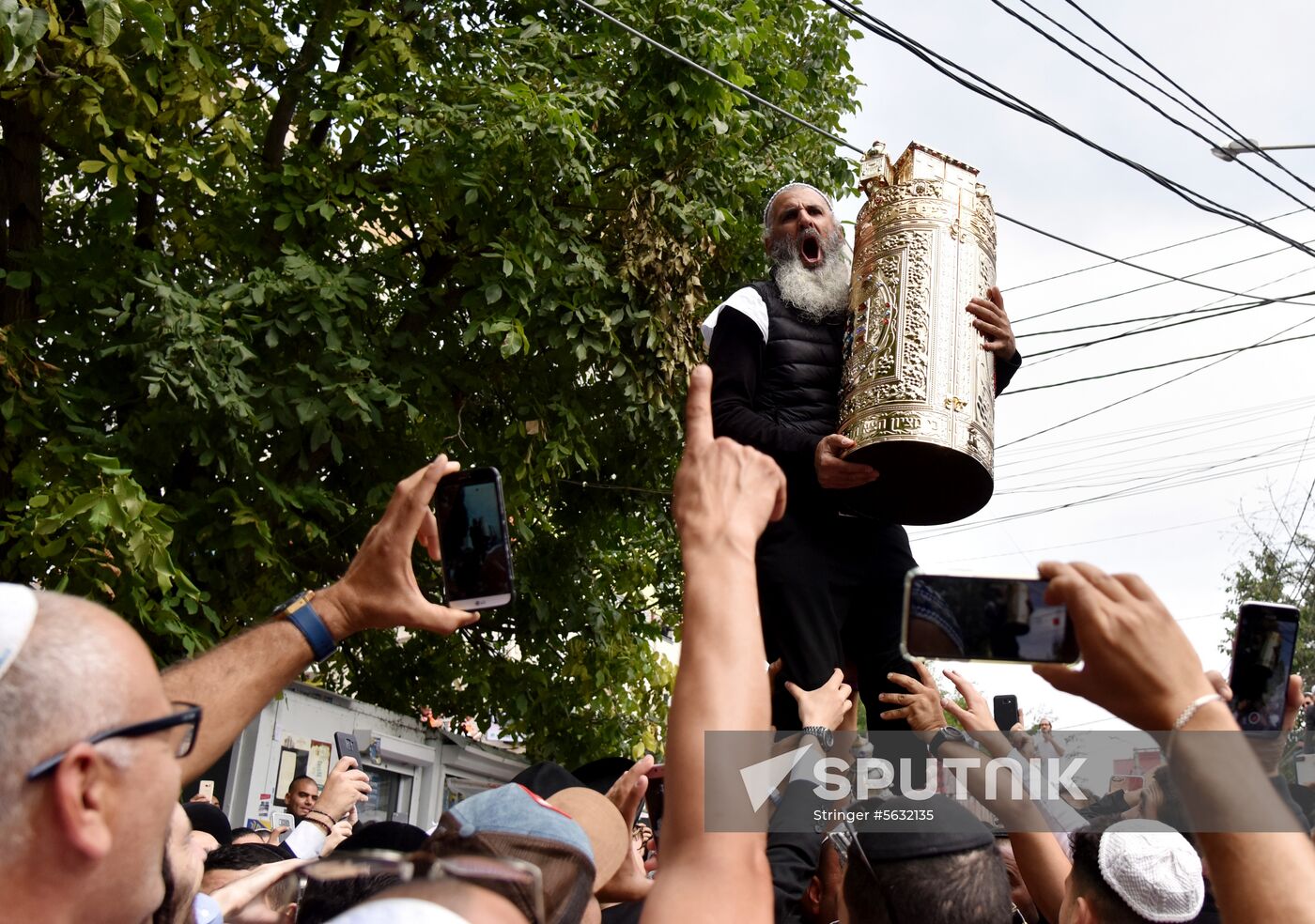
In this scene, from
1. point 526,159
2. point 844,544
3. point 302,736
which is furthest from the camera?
point 302,736

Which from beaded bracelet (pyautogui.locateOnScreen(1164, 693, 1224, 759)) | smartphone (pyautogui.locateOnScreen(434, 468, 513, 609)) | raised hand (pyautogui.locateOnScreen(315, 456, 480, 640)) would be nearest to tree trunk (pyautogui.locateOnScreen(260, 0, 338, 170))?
raised hand (pyautogui.locateOnScreen(315, 456, 480, 640))

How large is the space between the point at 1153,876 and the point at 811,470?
5.56ft

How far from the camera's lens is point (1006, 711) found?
540 centimetres

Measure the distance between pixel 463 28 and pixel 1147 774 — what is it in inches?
270

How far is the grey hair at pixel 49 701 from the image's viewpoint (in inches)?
60.8

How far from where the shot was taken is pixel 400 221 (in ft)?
28.1

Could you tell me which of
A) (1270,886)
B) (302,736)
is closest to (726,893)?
(1270,886)

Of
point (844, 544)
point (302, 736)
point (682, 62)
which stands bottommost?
point (302, 736)

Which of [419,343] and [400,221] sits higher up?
[400,221]

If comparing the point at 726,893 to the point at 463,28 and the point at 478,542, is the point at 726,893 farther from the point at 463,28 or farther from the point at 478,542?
the point at 463,28

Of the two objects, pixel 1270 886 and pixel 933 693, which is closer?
pixel 1270 886

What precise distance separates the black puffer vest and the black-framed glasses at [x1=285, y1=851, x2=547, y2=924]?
248cm

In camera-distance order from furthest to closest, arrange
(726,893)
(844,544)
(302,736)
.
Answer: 1. (302,736)
2. (844,544)
3. (726,893)

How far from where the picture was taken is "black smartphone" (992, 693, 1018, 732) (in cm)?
538
